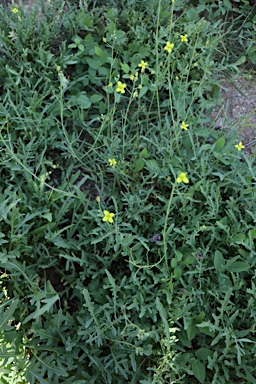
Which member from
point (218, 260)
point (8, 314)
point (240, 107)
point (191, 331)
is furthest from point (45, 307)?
point (240, 107)

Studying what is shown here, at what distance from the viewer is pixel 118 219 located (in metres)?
2.17

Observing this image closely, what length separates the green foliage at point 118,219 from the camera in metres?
1.96

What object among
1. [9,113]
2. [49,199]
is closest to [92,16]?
[9,113]

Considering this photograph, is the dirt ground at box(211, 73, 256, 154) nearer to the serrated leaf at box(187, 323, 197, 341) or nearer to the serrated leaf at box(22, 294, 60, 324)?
the serrated leaf at box(187, 323, 197, 341)

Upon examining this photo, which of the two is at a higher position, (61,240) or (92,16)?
(92,16)

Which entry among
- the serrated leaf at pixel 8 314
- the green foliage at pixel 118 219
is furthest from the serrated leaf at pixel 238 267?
the serrated leaf at pixel 8 314

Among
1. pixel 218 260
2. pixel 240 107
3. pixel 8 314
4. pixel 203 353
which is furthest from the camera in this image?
pixel 240 107

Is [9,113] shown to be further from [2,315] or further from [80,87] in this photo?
[2,315]

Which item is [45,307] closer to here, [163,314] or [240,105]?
[163,314]

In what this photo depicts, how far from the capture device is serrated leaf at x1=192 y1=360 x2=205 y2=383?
1.93 m

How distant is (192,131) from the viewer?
242 centimetres

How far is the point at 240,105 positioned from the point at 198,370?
1.68 meters

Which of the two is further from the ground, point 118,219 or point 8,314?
point 118,219

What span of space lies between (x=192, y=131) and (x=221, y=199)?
1.47ft
